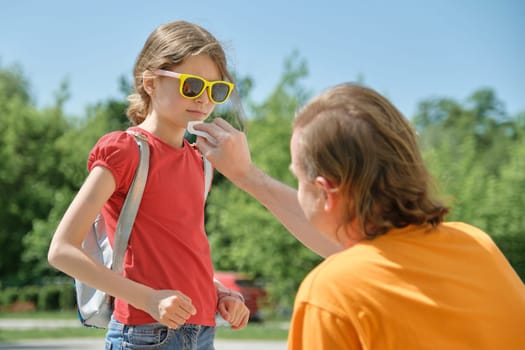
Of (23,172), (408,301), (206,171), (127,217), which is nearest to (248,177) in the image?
(206,171)

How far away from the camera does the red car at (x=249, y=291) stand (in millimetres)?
21453

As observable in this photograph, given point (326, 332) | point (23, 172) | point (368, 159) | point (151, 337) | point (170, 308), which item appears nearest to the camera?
point (326, 332)

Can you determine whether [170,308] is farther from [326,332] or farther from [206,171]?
[326,332]

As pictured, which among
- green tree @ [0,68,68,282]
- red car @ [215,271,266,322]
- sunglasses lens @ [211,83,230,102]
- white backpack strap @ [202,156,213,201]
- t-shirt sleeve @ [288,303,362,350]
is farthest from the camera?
green tree @ [0,68,68,282]

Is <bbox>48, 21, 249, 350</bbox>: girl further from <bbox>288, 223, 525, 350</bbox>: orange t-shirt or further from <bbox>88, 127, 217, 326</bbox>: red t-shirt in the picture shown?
<bbox>288, 223, 525, 350</bbox>: orange t-shirt

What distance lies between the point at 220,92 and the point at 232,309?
79 cm

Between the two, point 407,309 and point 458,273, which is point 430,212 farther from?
point 407,309

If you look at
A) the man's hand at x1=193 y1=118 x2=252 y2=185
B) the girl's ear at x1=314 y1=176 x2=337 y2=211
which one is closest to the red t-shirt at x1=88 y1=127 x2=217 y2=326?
the man's hand at x1=193 y1=118 x2=252 y2=185

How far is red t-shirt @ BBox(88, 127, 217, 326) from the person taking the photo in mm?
2629

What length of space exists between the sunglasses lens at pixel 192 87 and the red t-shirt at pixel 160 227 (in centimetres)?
20

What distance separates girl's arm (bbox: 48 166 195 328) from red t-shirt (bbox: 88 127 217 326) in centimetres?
12

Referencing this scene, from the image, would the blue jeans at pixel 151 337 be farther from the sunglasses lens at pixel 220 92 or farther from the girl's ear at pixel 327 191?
the girl's ear at pixel 327 191

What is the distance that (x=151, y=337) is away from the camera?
8.48 ft

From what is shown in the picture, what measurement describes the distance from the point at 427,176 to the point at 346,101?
0.25 metres
